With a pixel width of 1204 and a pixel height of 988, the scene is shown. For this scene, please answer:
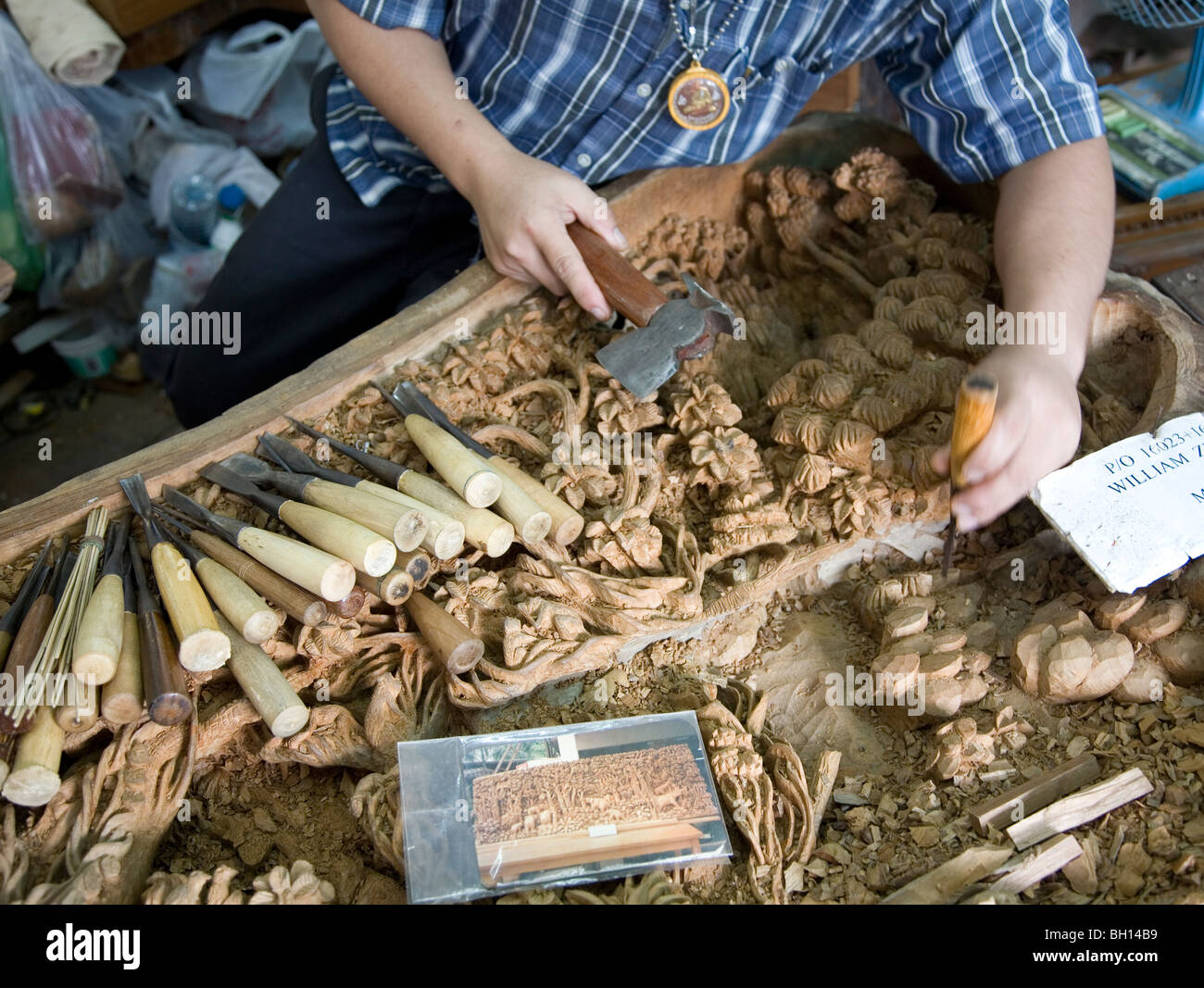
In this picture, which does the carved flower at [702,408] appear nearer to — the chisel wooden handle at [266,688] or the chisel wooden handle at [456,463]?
the chisel wooden handle at [456,463]

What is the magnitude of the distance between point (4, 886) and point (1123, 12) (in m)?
4.15

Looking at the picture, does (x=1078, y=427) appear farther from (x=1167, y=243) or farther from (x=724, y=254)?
(x=1167, y=243)

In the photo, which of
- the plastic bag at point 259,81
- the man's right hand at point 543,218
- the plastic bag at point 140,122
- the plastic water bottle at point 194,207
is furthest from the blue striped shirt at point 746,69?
the plastic bag at point 140,122

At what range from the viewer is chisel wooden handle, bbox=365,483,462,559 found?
1783mm

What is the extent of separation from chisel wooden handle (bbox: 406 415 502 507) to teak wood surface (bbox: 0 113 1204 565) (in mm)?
233

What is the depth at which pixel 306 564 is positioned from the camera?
1.68m

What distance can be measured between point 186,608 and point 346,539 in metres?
0.27

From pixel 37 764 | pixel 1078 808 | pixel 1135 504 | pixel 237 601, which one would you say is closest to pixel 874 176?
pixel 1135 504

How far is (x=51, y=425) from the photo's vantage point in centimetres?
426

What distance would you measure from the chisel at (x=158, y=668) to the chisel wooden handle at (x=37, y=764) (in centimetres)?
14

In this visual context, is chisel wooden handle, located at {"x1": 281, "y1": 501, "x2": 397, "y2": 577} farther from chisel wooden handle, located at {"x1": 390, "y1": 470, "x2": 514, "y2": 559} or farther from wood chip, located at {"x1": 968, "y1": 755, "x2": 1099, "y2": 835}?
wood chip, located at {"x1": 968, "y1": 755, "x2": 1099, "y2": 835}

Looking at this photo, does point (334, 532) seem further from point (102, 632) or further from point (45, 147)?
point (45, 147)

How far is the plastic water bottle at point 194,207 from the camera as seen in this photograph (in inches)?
162

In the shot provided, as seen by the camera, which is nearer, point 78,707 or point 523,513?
point 78,707
